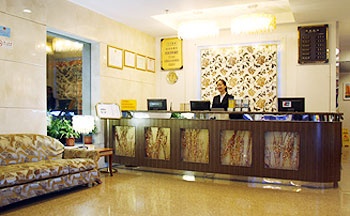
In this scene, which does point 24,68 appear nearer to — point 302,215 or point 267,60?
point 302,215

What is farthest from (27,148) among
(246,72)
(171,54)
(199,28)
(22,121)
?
(246,72)

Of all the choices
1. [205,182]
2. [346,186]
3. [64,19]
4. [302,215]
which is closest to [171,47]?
[64,19]

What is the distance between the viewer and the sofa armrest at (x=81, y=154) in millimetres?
5219

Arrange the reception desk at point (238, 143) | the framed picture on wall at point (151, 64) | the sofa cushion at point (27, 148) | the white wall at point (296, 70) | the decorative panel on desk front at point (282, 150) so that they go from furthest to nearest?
the framed picture on wall at point (151, 64) → the white wall at point (296, 70) → the decorative panel on desk front at point (282, 150) → the reception desk at point (238, 143) → the sofa cushion at point (27, 148)

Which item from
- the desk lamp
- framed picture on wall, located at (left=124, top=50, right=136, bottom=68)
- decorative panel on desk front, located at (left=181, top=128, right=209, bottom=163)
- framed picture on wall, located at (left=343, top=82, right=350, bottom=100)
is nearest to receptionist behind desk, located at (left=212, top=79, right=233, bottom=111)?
decorative panel on desk front, located at (left=181, top=128, right=209, bottom=163)

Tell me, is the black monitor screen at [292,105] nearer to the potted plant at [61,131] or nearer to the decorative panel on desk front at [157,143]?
the decorative panel on desk front at [157,143]

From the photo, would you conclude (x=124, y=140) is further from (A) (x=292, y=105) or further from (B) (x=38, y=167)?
(A) (x=292, y=105)

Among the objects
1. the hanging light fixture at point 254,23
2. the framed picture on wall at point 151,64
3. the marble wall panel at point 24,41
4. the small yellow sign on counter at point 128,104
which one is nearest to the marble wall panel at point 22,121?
the marble wall panel at point 24,41

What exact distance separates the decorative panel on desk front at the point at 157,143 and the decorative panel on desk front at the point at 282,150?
1842 millimetres

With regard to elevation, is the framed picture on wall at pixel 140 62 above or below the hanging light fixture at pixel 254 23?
below

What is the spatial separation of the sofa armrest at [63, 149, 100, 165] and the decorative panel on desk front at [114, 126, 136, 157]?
133cm

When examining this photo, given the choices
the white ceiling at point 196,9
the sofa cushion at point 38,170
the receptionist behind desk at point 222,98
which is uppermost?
the white ceiling at point 196,9

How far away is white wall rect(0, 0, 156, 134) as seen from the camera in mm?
4789

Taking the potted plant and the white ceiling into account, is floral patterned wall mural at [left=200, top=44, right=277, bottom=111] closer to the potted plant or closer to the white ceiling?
the white ceiling
